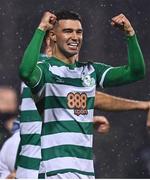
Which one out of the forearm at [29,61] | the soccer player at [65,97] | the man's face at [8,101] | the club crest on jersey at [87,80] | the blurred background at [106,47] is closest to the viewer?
the forearm at [29,61]

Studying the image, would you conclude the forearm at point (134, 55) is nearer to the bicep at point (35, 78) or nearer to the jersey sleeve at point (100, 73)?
the jersey sleeve at point (100, 73)

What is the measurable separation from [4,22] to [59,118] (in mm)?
2200

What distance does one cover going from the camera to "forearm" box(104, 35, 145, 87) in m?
4.88

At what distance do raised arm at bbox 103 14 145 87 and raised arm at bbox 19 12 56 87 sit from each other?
10.8 inches

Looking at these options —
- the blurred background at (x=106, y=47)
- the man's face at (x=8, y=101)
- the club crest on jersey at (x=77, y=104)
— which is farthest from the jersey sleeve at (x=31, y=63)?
the blurred background at (x=106, y=47)

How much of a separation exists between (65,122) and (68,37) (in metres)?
0.37

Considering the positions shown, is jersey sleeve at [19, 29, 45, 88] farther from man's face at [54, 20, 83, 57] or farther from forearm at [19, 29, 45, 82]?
man's face at [54, 20, 83, 57]

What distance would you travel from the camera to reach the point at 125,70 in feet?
16.3

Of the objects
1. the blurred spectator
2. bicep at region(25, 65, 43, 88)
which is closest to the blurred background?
the blurred spectator

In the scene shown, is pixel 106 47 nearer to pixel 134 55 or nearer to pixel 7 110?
pixel 7 110

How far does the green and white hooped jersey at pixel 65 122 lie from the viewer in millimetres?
4797

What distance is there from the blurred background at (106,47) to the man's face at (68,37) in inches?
74.7

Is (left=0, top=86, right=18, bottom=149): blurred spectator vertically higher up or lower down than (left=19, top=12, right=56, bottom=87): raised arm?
lower down

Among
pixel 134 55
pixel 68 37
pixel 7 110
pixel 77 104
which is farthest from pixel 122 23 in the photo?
pixel 7 110
